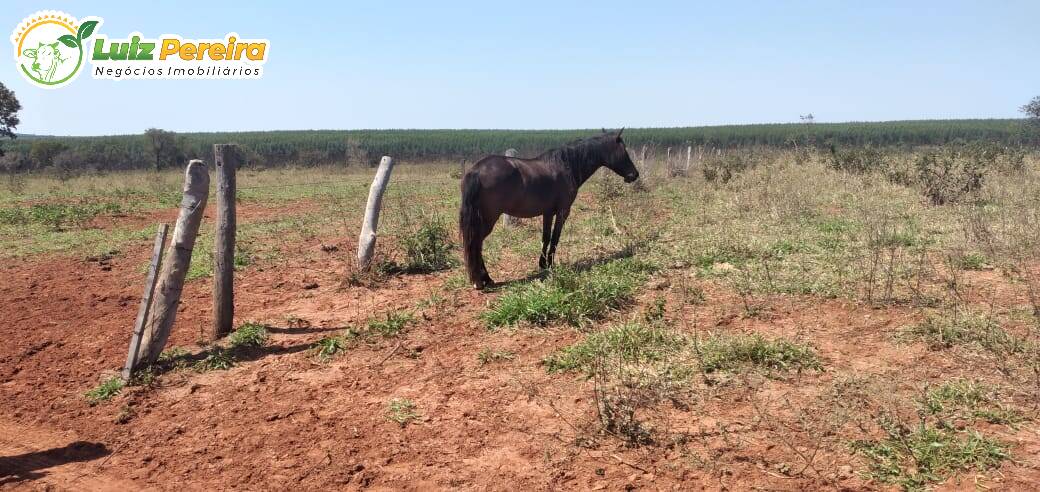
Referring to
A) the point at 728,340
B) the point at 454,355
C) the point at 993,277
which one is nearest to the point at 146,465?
the point at 454,355

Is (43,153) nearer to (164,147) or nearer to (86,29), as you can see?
(164,147)

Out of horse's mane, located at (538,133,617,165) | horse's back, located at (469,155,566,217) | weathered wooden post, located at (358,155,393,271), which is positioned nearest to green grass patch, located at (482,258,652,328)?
horse's back, located at (469,155,566,217)

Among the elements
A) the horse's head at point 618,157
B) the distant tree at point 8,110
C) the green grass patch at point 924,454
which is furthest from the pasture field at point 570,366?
the distant tree at point 8,110

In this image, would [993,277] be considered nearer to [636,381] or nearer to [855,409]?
[855,409]

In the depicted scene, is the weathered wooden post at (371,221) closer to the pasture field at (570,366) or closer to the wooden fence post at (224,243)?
the pasture field at (570,366)

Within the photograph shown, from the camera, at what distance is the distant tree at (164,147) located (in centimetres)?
3944

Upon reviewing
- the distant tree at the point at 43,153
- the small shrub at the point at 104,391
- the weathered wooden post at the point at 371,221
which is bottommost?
the small shrub at the point at 104,391

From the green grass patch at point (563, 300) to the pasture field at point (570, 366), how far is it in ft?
0.09

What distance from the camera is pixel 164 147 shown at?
40.2 meters

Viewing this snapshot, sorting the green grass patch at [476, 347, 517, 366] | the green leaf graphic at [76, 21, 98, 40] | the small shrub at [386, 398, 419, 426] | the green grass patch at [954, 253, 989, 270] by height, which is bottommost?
the small shrub at [386, 398, 419, 426]

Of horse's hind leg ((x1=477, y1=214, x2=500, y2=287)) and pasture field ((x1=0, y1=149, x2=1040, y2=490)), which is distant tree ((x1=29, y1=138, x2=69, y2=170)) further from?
horse's hind leg ((x1=477, y1=214, x2=500, y2=287))

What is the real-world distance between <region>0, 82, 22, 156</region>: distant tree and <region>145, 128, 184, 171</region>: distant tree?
6.44m

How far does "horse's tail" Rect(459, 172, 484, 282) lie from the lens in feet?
23.8

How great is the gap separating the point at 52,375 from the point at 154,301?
3.41 ft
